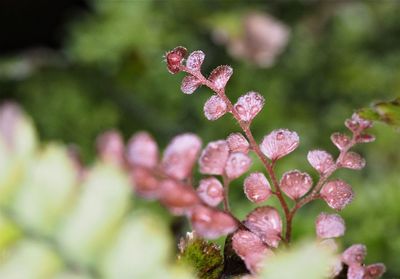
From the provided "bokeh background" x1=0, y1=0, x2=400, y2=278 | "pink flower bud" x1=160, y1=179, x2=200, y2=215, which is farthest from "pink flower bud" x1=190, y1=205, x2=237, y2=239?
"bokeh background" x1=0, y1=0, x2=400, y2=278

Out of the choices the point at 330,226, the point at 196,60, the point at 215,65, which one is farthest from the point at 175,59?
the point at 215,65

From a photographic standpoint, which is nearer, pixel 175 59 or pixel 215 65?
pixel 175 59

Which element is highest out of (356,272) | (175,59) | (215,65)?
(215,65)

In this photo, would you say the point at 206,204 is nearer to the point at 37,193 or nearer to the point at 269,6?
the point at 37,193

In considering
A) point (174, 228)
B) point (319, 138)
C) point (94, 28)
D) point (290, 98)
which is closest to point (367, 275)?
point (174, 228)

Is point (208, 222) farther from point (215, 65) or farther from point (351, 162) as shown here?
point (215, 65)

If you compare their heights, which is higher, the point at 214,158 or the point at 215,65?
the point at 215,65
